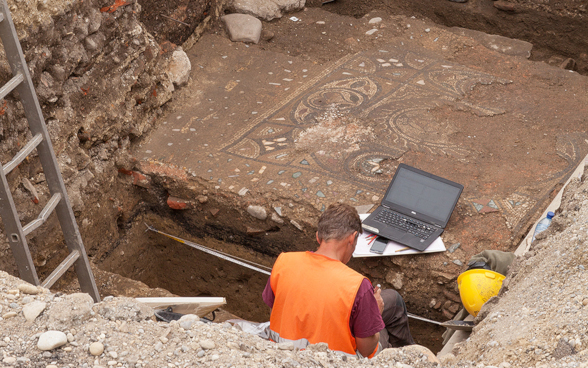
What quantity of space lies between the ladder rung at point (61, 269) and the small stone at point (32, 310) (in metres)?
1.02

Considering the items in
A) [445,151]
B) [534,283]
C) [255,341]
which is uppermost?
[255,341]

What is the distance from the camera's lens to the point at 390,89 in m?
5.45

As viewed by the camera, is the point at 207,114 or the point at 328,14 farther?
the point at 328,14

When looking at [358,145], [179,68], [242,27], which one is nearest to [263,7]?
[242,27]

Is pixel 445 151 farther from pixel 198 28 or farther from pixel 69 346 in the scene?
pixel 69 346

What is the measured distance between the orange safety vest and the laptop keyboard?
122 centimetres

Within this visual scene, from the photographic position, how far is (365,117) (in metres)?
5.05

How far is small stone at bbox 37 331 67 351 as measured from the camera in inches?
79.2

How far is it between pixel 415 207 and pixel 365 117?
1.37 m

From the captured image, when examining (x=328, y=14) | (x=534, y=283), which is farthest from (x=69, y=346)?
(x=328, y=14)

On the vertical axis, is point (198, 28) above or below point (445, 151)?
above

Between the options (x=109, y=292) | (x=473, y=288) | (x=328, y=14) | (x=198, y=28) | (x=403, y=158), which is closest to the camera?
(x=473, y=288)

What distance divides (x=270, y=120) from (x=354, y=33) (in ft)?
6.99

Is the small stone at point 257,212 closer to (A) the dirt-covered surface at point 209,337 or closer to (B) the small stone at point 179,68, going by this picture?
(B) the small stone at point 179,68
